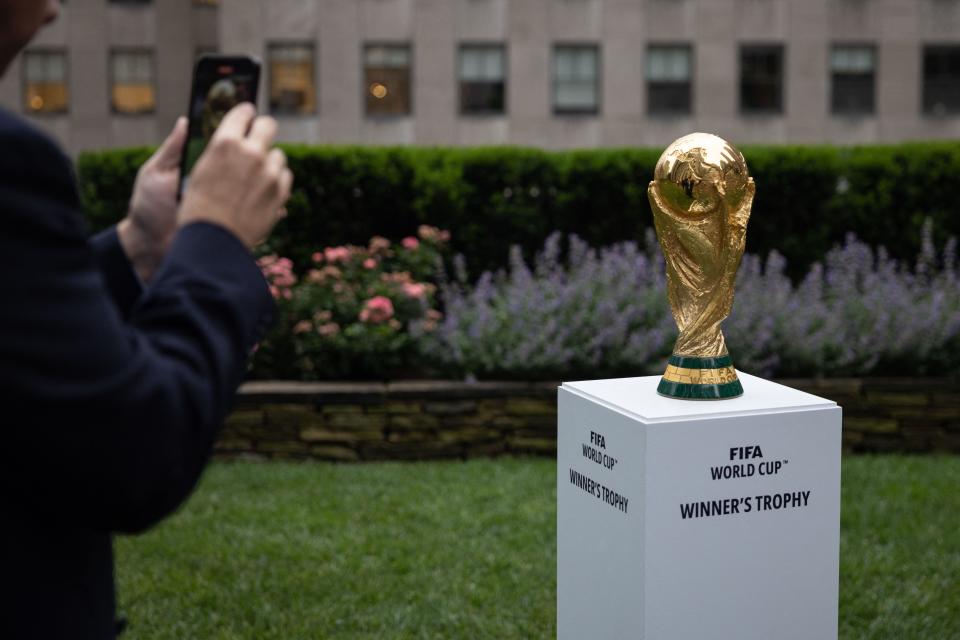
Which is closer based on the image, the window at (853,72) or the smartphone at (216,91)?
the smartphone at (216,91)

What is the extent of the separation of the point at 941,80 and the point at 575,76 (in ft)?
32.5

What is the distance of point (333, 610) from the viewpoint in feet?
15.9

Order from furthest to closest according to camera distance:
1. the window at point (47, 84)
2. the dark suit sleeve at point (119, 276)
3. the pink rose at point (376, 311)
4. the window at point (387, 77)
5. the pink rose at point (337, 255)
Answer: the window at point (47, 84) < the window at point (387, 77) < the pink rose at point (337, 255) < the pink rose at point (376, 311) < the dark suit sleeve at point (119, 276)

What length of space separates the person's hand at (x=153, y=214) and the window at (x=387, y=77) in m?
26.0

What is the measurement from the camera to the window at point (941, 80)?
28.0m

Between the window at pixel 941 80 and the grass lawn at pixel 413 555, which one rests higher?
the window at pixel 941 80

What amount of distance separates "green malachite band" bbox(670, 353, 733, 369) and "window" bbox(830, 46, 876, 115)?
26.2m

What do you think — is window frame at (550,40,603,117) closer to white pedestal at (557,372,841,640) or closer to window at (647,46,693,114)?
window at (647,46,693,114)

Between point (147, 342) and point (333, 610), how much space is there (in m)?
3.73

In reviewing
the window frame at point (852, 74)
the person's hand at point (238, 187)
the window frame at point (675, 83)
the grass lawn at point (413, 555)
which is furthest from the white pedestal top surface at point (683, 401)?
the window frame at point (852, 74)

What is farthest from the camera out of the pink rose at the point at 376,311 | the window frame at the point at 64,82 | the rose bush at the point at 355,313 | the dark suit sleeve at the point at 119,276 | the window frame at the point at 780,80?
the window frame at the point at 64,82

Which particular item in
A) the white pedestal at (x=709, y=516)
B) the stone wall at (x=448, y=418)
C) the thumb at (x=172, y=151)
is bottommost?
the stone wall at (x=448, y=418)

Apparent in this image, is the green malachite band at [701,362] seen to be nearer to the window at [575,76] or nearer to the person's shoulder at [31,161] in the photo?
the person's shoulder at [31,161]

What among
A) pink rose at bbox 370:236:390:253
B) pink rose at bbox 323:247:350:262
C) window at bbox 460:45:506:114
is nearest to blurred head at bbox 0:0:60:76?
pink rose at bbox 323:247:350:262
